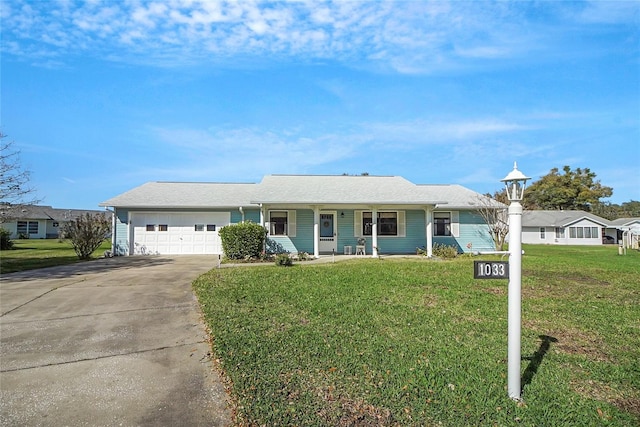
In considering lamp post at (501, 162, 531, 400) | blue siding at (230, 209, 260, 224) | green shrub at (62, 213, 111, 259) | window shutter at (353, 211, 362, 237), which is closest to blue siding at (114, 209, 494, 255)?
blue siding at (230, 209, 260, 224)

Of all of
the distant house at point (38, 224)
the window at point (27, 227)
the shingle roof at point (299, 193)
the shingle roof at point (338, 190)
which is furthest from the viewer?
the window at point (27, 227)

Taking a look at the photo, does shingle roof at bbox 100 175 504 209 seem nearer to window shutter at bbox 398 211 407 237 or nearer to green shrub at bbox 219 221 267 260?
window shutter at bbox 398 211 407 237

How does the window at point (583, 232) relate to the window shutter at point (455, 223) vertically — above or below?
below

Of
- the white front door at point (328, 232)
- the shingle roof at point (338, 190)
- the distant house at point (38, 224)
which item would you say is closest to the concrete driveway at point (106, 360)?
the shingle roof at point (338, 190)

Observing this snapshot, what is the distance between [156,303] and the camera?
283 inches

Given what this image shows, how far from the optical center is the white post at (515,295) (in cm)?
325

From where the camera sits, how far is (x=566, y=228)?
1615 inches

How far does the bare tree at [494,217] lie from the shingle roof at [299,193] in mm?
268

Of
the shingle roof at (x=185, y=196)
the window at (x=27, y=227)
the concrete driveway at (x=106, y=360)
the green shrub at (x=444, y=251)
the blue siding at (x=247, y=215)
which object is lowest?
the concrete driveway at (x=106, y=360)

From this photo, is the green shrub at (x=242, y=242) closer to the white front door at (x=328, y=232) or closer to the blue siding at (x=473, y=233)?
the white front door at (x=328, y=232)

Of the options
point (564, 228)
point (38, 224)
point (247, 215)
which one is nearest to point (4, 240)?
point (247, 215)

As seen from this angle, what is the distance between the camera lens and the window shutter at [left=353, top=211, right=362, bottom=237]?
57.6 feet

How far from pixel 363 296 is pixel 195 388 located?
14.8ft

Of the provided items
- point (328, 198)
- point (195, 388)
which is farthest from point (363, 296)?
point (328, 198)
